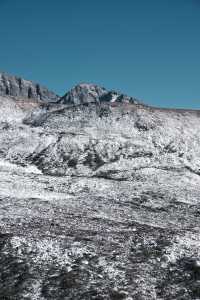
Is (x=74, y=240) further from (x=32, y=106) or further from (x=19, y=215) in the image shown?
(x=32, y=106)

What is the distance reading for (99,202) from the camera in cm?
3416

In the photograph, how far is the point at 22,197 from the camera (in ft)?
111

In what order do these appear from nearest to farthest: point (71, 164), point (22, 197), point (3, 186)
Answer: point (22, 197) → point (3, 186) → point (71, 164)

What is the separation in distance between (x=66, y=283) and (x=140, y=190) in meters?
20.9

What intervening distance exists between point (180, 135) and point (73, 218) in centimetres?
3399

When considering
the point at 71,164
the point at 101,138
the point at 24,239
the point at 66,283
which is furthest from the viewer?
the point at 101,138

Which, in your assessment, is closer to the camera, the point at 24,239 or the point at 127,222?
the point at 24,239

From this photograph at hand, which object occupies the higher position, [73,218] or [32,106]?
[32,106]

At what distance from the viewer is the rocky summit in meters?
19.2

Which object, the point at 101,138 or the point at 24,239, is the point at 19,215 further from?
the point at 101,138

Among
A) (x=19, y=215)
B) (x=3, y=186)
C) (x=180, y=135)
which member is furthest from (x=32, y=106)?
(x=19, y=215)

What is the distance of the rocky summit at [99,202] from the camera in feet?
63.2

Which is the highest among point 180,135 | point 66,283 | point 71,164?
point 180,135

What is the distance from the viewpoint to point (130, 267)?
20.6 meters
